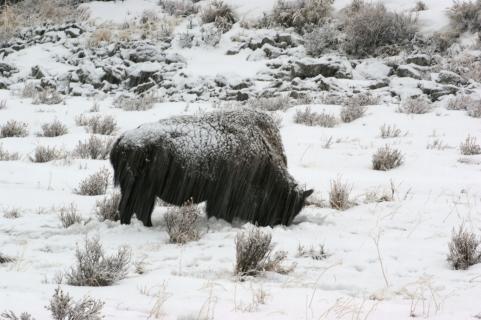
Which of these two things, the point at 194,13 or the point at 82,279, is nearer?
the point at 82,279

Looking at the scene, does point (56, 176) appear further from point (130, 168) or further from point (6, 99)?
point (6, 99)

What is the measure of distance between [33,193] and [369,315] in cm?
412

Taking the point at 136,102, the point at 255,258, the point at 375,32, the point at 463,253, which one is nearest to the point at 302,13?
the point at 375,32

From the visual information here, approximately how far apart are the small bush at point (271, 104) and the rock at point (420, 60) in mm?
3503

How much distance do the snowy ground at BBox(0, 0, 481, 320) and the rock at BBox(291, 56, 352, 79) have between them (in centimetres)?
450

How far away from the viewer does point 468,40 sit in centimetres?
1321

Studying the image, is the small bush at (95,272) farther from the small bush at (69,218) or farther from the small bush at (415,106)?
the small bush at (415,106)

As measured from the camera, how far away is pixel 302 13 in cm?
1529

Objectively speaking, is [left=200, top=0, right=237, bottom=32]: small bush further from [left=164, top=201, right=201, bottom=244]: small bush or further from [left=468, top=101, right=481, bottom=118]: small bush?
[left=164, top=201, right=201, bottom=244]: small bush

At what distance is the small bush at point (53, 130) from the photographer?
29.2 feet

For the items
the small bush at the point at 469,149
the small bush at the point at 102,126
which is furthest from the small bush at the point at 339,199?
the small bush at the point at 102,126

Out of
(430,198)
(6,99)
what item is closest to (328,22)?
(6,99)

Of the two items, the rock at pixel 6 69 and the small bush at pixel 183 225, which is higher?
the rock at pixel 6 69

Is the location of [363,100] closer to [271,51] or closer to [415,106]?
[415,106]
